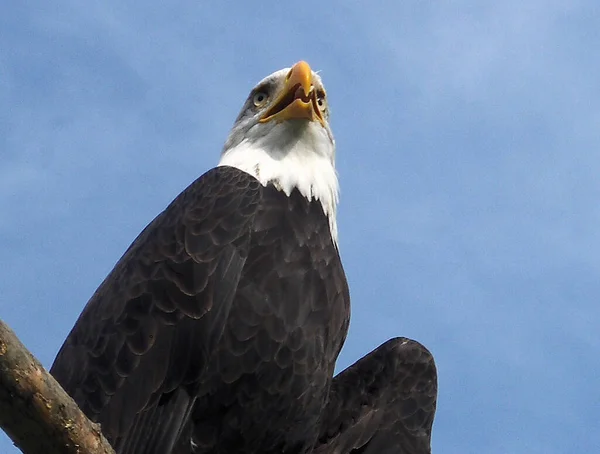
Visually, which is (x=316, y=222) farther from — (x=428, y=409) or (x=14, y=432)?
(x=14, y=432)

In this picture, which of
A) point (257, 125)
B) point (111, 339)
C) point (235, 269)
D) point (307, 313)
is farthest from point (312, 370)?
point (257, 125)

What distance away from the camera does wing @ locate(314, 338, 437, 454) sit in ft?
22.5

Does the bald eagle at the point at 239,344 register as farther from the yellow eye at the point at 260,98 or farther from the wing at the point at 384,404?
the yellow eye at the point at 260,98

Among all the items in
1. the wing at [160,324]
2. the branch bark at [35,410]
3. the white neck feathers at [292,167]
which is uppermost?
the white neck feathers at [292,167]

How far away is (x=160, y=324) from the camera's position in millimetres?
5898

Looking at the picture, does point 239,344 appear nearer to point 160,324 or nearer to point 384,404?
point 160,324

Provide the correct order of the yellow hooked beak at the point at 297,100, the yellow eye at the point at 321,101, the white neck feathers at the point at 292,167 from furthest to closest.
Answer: the yellow eye at the point at 321,101
the yellow hooked beak at the point at 297,100
the white neck feathers at the point at 292,167

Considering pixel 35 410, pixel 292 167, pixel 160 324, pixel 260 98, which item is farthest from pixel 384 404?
pixel 35 410

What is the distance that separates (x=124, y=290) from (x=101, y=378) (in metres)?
0.57

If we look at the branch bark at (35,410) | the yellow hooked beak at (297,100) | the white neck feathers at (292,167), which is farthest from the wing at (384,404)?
the branch bark at (35,410)

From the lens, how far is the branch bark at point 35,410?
12.5 ft

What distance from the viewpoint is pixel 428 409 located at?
22.8 feet

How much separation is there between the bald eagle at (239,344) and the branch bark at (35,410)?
161 cm

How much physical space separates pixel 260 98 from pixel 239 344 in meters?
2.46
